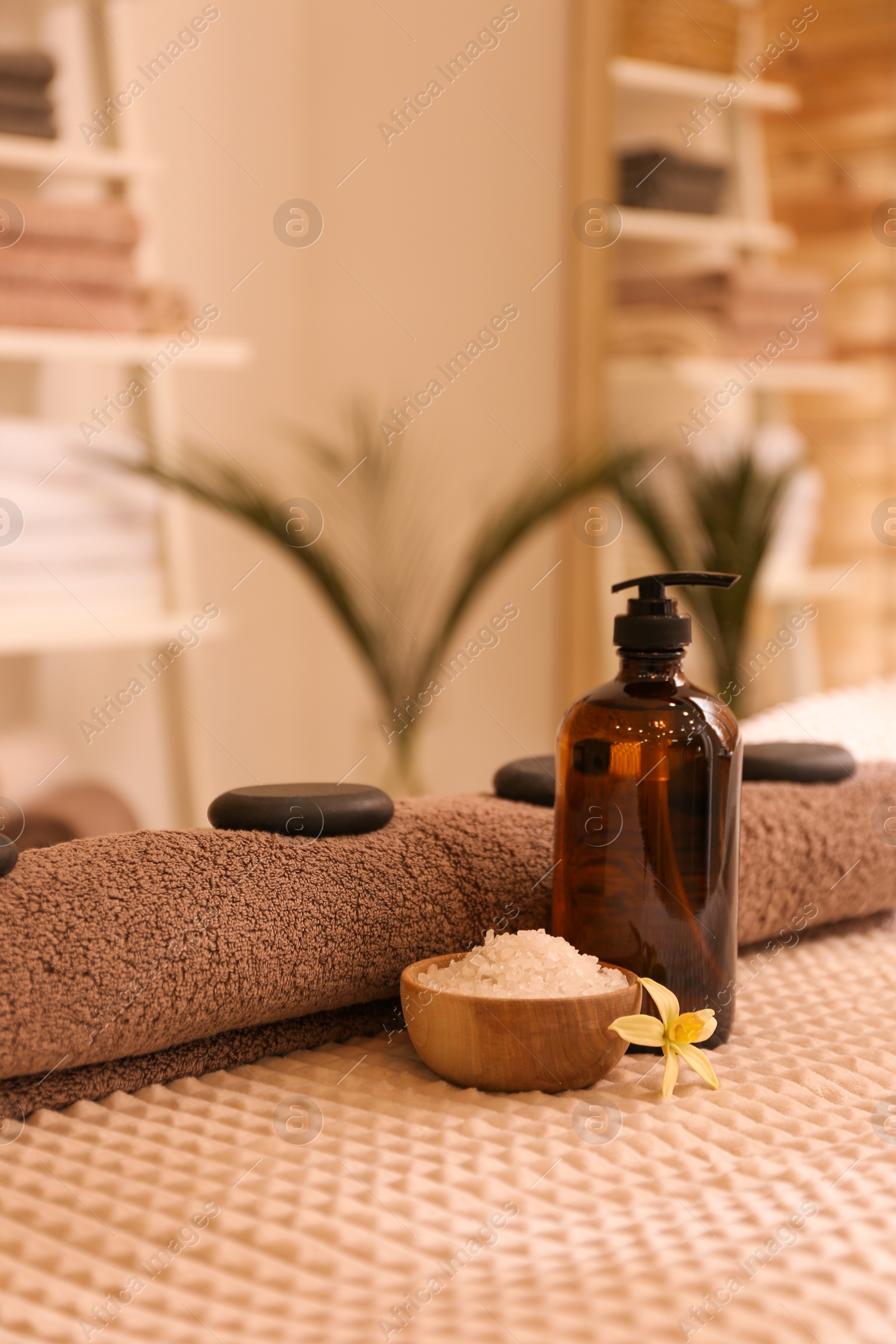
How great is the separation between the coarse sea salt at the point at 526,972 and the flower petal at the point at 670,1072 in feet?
0.11

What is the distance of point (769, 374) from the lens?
189 cm

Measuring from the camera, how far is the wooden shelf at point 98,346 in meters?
1.59

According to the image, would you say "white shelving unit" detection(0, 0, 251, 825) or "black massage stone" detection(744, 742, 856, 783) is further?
"white shelving unit" detection(0, 0, 251, 825)

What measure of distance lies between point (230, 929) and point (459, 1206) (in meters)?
0.16

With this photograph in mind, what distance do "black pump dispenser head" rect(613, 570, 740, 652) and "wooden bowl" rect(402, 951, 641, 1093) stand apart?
0.47ft

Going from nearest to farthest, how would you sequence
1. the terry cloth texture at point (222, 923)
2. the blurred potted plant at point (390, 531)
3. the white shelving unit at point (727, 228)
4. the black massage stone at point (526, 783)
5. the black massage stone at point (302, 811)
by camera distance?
the terry cloth texture at point (222, 923)
the black massage stone at point (302, 811)
the black massage stone at point (526, 783)
the blurred potted plant at point (390, 531)
the white shelving unit at point (727, 228)

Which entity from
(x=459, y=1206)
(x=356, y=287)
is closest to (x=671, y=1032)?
(x=459, y=1206)

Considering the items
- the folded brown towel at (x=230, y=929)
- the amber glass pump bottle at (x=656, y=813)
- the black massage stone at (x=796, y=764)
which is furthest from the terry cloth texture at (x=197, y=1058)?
the black massage stone at (x=796, y=764)

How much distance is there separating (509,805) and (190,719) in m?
1.30

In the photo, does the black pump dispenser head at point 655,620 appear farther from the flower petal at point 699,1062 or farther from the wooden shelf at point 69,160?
the wooden shelf at point 69,160

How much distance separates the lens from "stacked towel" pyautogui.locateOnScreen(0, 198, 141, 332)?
1.58m

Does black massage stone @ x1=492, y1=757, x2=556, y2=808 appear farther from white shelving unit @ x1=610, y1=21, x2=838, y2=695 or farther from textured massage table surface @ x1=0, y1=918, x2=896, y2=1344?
white shelving unit @ x1=610, y1=21, x2=838, y2=695

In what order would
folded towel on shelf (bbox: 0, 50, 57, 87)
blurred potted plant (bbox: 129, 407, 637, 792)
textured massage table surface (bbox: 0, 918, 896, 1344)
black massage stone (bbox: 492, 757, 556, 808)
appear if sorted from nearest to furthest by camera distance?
textured massage table surface (bbox: 0, 918, 896, 1344)
black massage stone (bbox: 492, 757, 556, 808)
folded towel on shelf (bbox: 0, 50, 57, 87)
blurred potted plant (bbox: 129, 407, 637, 792)

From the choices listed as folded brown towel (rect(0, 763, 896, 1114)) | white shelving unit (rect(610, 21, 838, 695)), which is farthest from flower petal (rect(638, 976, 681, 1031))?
white shelving unit (rect(610, 21, 838, 695))
